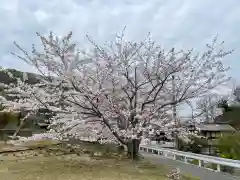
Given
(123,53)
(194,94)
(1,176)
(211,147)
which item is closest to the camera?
(1,176)

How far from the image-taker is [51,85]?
35.5 ft

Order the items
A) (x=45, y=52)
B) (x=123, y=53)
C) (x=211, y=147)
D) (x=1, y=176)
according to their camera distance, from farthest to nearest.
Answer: (x=211, y=147) < (x=123, y=53) < (x=45, y=52) < (x=1, y=176)

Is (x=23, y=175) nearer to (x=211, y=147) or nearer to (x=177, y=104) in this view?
(x=177, y=104)

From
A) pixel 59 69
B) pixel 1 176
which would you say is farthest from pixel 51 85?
pixel 1 176

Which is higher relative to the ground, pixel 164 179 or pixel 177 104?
pixel 177 104

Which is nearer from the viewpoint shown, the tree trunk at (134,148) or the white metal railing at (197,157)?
the white metal railing at (197,157)

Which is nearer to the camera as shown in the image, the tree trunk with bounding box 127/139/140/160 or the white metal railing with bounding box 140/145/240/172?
the white metal railing with bounding box 140/145/240/172

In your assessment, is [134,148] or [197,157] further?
[197,157]

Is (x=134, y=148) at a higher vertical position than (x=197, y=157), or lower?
higher

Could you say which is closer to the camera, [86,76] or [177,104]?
[86,76]

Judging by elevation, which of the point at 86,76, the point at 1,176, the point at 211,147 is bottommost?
the point at 1,176

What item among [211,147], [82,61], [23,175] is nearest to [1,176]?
[23,175]

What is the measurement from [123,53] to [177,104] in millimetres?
3139

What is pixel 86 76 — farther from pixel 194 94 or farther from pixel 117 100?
pixel 194 94
